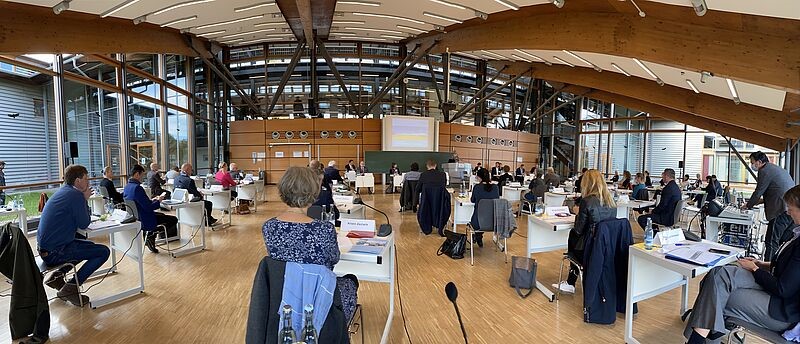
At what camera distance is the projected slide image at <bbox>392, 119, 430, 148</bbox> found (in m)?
14.6

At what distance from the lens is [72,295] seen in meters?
3.27

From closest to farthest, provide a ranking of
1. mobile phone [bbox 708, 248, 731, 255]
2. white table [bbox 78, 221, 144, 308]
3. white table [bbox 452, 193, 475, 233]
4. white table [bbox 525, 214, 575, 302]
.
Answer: mobile phone [bbox 708, 248, 731, 255], white table [bbox 78, 221, 144, 308], white table [bbox 525, 214, 575, 302], white table [bbox 452, 193, 475, 233]

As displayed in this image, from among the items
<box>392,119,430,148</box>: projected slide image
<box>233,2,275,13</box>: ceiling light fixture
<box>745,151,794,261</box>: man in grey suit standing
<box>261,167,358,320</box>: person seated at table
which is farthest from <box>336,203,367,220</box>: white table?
<box>392,119,430,148</box>: projected slide image

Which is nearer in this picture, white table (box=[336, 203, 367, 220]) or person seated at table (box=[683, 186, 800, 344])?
person seated at table (box=[683, 186, 800, 344])

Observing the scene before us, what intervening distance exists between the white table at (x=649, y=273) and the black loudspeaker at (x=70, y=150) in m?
8.53

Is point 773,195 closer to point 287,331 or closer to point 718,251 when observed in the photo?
point 718,251

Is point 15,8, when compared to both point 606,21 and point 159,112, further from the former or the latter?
point 606,21

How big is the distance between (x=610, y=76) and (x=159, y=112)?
13.2 m

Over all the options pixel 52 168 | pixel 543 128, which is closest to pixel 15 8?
pixel 52 168

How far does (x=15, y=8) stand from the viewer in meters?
4.86

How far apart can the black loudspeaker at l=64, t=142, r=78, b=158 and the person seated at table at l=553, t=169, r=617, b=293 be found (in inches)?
322

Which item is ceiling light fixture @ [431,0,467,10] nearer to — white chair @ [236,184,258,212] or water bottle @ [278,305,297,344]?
white chair @ [236,184,258,212]

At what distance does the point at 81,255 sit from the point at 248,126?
12453 millimetres

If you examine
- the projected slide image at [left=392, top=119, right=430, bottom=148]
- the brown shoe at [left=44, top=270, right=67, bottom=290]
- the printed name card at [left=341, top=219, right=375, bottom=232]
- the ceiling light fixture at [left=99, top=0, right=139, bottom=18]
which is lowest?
the brown shoe at [left=44, top=270, right=67, bottom=290]
